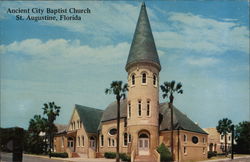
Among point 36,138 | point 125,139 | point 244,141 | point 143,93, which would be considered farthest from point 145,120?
point 244,141

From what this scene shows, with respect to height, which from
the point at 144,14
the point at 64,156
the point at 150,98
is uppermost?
the point at 144,14

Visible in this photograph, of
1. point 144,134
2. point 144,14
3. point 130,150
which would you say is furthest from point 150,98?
point 144,14

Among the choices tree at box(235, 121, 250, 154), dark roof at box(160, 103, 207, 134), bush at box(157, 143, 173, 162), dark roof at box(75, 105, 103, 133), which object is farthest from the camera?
tree at box(235, 121, 250, 154)

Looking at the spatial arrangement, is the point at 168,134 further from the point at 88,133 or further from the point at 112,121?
the point at 88,133

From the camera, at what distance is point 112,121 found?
4347 centimetres

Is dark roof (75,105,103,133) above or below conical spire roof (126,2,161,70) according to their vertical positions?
below

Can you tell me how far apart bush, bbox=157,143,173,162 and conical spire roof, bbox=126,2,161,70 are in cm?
1058

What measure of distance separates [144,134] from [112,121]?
25.6 ft

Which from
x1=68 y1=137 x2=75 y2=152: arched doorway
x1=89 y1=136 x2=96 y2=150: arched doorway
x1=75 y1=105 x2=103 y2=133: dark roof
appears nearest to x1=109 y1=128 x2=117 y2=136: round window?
x1=75 y1=105 x2=103 y2=133: dark roof

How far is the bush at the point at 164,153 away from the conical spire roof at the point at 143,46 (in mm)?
10578

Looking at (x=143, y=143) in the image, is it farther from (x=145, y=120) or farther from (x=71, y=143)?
(x=71, y=143)

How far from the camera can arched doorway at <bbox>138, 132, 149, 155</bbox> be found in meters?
36.5

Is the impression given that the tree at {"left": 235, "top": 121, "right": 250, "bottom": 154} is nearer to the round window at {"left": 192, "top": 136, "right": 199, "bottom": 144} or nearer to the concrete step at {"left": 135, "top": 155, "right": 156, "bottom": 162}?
the round window at {"left": 192, "top": 136, "right": 199, "bottom": 144}

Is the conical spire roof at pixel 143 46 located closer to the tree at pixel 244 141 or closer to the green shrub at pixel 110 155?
the green shrub at pixel 110 155
